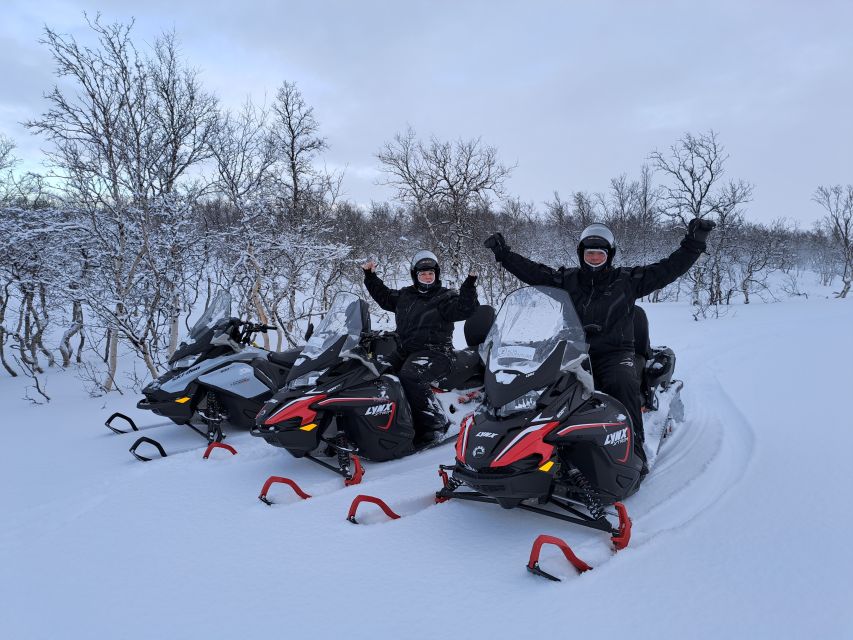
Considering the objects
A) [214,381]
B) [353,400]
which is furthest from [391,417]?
[214,381]

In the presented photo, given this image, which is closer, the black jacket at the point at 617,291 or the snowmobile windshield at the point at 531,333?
the snowmobile windshield at the point at 531,333

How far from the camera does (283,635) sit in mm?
1946

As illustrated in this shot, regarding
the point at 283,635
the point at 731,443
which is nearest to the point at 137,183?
the point at 283,635

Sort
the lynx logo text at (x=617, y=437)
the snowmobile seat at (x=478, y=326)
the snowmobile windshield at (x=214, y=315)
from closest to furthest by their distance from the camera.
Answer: the lynx logo text at (x=617, y=437), the snowmobile seat at (x=478, y=326), the snowmobile windshield at (x=214, y=315)

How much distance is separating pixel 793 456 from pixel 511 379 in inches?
91.9

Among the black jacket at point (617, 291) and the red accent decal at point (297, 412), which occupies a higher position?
the black jacket at point (617, 291)

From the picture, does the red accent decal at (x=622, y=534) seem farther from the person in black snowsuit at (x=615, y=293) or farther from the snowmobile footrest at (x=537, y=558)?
the person in black snowsuit at (x=615, y=293)

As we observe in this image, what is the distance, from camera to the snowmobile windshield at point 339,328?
4.02 metres

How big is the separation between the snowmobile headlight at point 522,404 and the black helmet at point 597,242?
1.43 meters

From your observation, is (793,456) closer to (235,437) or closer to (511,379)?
(511,379)

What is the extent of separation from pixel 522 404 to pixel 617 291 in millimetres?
1382

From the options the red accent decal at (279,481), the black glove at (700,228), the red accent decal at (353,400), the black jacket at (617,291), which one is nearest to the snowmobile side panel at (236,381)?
the red accent decal at (353,400)

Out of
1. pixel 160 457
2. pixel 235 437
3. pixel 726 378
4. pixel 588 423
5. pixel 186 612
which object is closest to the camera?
pixel 186 612

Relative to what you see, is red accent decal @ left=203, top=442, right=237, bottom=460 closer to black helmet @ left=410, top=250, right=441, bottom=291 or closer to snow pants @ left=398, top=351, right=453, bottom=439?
snow pants @ left=398, top=351, right=453, bottom=439
